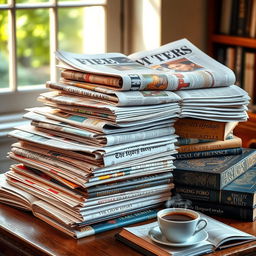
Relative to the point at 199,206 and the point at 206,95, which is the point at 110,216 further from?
the point at 206,95

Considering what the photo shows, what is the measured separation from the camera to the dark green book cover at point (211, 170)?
1517mm

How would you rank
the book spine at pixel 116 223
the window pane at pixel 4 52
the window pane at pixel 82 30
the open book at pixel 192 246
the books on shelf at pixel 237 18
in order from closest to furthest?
the open book at pixel 192 246
the book spine at pixel 116 223
the window pane at pixel 4 52
the window pane at pixel 82 30
the books on shelf at pixel 237 18

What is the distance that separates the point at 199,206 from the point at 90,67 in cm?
43

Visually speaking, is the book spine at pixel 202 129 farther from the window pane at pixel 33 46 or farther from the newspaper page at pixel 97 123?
the window pane at pixel 33 46

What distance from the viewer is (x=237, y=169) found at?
5.24 ft

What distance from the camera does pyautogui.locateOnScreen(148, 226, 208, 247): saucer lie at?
52.1 inches

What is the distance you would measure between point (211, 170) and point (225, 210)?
10 cm

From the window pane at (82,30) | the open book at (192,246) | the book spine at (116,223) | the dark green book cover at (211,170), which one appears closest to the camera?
the open book at (192,246)

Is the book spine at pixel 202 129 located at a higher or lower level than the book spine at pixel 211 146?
higher

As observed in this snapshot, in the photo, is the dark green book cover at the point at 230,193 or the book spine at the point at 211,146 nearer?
the dark green book cover at the point at 230,193

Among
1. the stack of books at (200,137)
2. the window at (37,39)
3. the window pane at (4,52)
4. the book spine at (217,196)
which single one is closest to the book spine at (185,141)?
the stack of books at (200,137)

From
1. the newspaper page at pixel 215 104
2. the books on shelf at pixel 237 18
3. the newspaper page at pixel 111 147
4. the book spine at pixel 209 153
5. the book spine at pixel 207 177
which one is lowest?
the book spine at pixel 207 177

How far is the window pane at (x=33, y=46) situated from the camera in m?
2.42

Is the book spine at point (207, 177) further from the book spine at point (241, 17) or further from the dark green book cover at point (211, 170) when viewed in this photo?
the book spine at point (241, 17)
